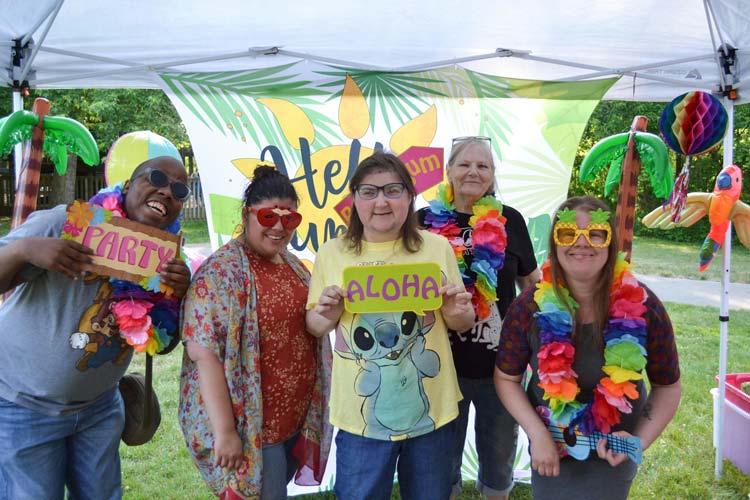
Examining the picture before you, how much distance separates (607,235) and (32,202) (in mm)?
2536

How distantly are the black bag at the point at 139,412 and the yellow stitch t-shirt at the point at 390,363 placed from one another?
2.37ft

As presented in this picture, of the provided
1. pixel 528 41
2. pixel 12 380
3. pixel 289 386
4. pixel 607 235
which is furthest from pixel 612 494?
pixel 528 41

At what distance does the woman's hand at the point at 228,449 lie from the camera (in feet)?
5.85

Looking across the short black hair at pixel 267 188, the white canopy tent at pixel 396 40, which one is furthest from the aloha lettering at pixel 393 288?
the white canopy tent at pixel 396 40

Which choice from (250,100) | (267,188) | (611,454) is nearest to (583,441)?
(611,454)

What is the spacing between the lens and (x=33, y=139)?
9.15ft

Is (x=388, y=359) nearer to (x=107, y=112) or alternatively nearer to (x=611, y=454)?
(x=611, y=454)

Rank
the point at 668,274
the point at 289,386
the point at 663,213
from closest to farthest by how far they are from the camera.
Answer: the point at 289,386, the point at 663,213, the point at 668,274

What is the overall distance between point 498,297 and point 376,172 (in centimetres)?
87

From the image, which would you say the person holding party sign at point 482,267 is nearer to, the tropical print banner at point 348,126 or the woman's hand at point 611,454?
the woman's hand at point 611,454

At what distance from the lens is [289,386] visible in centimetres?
195

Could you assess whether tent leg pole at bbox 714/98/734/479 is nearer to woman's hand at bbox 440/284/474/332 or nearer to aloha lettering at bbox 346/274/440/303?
woman's hand at bbox 440/284/474/332

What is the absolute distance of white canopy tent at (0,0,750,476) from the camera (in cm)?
A: 294

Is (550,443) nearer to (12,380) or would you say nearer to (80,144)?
(12,380)
